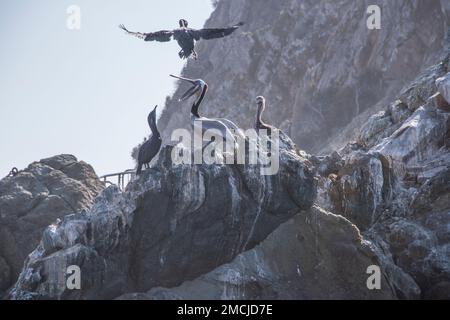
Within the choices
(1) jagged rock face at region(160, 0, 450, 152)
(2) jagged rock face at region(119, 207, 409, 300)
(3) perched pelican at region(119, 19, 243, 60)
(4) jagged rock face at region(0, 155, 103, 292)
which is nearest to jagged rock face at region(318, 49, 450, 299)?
(2) jagged rock face at region(119, 207, 409, 300)

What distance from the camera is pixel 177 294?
1864 cm

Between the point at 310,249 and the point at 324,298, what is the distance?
49.9 inches

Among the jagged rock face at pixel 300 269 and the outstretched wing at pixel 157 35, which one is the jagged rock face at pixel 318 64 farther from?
the jagged rock face at pixel 300 269

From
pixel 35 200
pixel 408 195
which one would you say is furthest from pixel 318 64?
pixel 408 195

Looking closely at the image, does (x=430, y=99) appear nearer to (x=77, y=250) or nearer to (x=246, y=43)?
(x=77, y=250)

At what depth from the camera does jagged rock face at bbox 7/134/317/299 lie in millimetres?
18500

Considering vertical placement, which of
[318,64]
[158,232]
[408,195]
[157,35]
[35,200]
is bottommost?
[158,232]

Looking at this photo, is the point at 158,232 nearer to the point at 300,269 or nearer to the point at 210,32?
the point at 300,269

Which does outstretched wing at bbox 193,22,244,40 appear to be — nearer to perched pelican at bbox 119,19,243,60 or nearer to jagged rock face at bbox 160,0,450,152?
perched pelican at bbox 119,19,243,60

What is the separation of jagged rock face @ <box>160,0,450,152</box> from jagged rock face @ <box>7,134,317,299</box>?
2161cm

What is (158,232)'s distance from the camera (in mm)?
19078

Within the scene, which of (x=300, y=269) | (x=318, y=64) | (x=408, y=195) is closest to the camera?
(x=300, y=269)

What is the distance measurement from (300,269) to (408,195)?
416cm

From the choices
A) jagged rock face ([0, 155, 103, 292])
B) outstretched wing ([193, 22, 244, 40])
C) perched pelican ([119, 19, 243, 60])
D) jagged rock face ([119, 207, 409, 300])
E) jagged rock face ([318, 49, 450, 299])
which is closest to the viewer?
jagged rock face ([119, 207, 409, 300])
